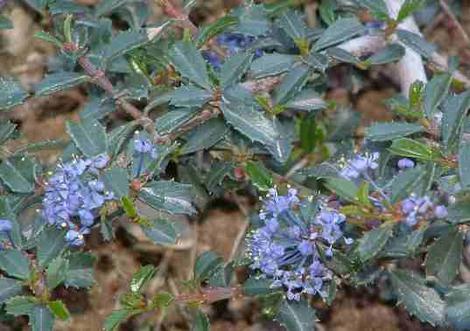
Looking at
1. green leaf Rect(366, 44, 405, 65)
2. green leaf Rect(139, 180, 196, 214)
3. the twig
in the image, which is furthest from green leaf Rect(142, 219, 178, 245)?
the twig

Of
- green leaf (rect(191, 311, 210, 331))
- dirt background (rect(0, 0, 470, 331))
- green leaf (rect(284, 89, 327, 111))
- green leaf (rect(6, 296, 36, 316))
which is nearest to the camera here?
green leaf (rect(6, 296, 36, 316))

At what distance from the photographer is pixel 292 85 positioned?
2137 millimetres

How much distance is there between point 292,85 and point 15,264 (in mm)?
743

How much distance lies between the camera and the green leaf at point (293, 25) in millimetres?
2219

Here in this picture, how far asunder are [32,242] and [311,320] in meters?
0.65

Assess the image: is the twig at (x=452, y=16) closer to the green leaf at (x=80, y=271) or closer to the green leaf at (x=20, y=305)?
the green leaf at (x=80, y=271)

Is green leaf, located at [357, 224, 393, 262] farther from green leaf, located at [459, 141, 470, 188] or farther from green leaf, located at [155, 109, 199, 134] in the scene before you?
green leaf, located at [155, 109, 199, 134]

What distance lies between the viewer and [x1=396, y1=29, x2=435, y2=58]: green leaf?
224 cm

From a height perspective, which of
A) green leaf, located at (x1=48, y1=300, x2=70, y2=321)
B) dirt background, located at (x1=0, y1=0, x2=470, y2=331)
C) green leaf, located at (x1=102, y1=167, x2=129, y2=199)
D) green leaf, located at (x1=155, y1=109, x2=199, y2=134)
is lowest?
dirt background, located at (x1=0, y1=0, x2=470, y2=331)

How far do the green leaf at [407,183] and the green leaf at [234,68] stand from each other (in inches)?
19.2

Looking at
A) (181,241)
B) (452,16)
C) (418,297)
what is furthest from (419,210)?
(452,16)

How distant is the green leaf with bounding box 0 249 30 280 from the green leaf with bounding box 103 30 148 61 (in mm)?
491

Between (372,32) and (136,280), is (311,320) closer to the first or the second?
(136,280)

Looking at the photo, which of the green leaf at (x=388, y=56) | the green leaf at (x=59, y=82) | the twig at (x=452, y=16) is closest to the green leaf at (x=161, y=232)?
the green leaf at (x=59, y=82)
